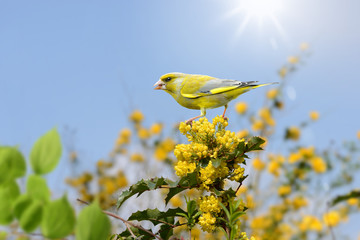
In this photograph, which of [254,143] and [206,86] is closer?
[254,143]

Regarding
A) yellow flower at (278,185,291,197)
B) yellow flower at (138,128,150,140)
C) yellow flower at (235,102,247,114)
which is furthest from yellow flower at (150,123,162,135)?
yellow flower at (278,185,291,197)

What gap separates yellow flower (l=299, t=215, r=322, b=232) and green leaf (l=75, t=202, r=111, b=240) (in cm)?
258

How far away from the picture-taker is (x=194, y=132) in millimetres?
755

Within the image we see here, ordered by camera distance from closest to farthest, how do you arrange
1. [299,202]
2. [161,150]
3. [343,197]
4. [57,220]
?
[57,220] → [343,197] → [161,150] → [299,202]

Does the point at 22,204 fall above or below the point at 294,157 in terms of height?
below

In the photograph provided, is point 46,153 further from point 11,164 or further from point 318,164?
point 318,164

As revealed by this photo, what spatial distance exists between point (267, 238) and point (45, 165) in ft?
7.90

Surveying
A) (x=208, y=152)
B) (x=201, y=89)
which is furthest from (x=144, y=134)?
(x=208, y=152)

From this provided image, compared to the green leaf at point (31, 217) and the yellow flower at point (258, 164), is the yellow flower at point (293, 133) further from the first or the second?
the green leaf at point (31, 217)

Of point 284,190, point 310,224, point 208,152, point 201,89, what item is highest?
Answer: point 284,190

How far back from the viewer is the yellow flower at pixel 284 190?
2.77 metres

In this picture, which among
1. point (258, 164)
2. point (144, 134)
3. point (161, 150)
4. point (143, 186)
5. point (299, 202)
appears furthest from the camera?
point (299, 202)

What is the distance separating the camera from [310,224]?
2561 millimetres

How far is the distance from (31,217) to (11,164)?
0.04 meters
